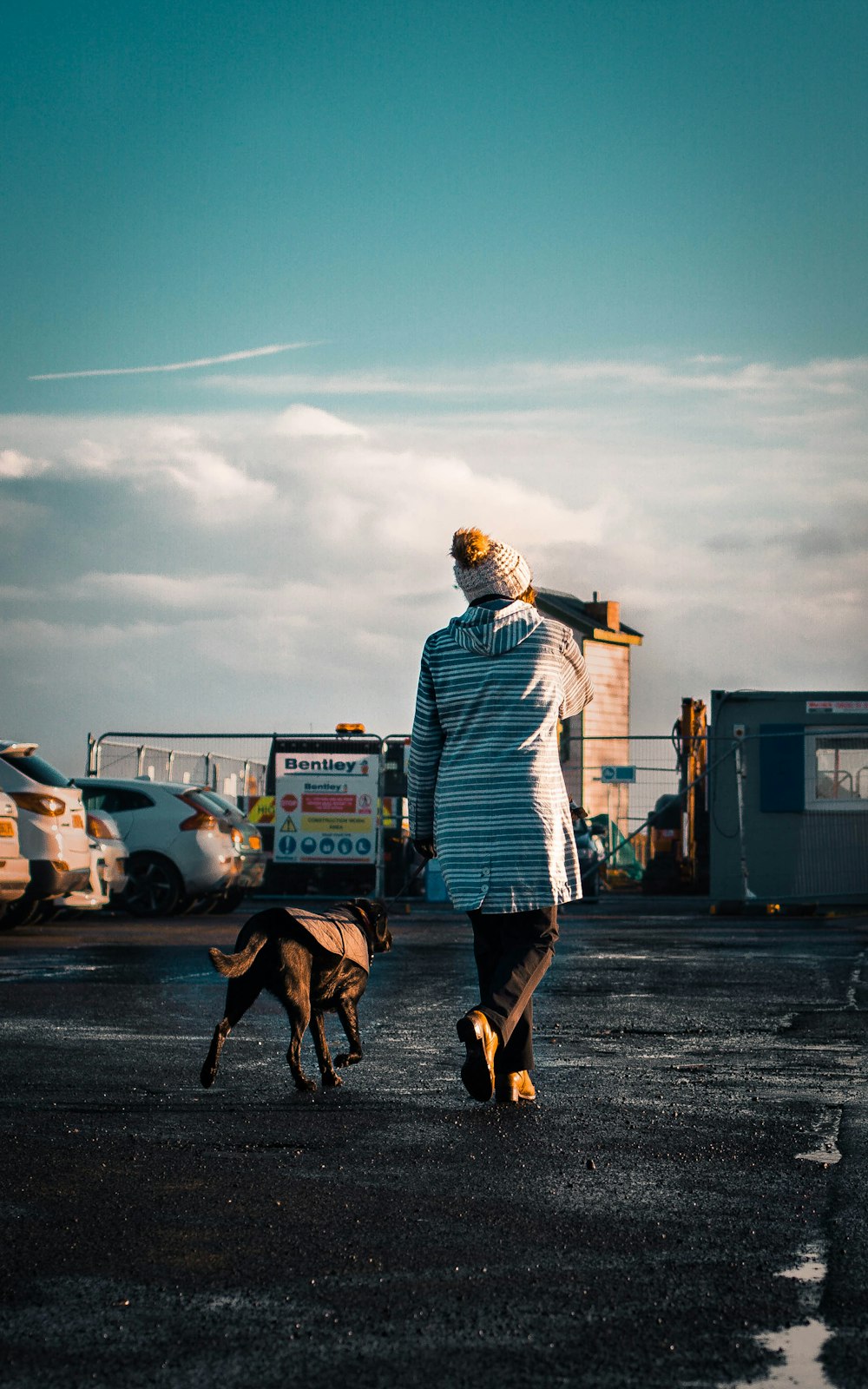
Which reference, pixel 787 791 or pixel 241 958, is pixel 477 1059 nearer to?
pixel 241 958

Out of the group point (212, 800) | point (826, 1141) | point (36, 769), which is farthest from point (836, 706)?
point (826, 1141)

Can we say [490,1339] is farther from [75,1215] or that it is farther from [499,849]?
[499,849]

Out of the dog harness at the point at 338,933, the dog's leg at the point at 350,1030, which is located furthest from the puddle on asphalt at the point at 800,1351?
the dog's leg at the point at 350,1030

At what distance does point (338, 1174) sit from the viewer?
4648 mm

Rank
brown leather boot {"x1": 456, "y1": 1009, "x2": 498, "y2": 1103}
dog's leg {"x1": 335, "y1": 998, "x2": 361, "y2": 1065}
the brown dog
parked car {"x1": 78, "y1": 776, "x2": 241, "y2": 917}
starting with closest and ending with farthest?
1. brown leather boot {"x1": 456, "y1": 1009, "x2": 498, "y2": 1103}
2. the brown dog
3. dog's leg {"x1": 335, "y1": 998, "x2": 361, "y2": 1065}
4. parked car {"x1": 78, "y1": 776, "x2": 241, "y2": 917}

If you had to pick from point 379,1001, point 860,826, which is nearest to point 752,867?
point 860,826

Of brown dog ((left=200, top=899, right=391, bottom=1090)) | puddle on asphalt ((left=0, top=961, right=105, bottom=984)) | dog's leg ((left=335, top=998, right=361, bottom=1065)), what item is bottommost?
puddle on asphalt ((left=0, top=961, right=105, bottom=984))

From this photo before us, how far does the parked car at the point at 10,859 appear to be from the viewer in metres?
14.4

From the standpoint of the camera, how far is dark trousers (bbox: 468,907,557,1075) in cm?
571

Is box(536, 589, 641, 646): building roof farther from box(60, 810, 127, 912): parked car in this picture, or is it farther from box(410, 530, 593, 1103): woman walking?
box(410, 530, 593, 1103): woman walking

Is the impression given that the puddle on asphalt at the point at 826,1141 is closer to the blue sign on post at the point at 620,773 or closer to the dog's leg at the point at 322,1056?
the dog's leg at the point at 322,1056

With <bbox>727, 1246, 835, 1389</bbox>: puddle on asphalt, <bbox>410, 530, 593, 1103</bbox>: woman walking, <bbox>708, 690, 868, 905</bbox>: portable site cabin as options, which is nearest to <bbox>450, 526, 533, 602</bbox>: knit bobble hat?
<bbox>410, 530, 593, 1103</bbox>: woman walking

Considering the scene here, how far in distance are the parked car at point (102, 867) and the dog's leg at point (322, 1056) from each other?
9.70 meters

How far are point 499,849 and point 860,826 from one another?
A: 17.8 meters
